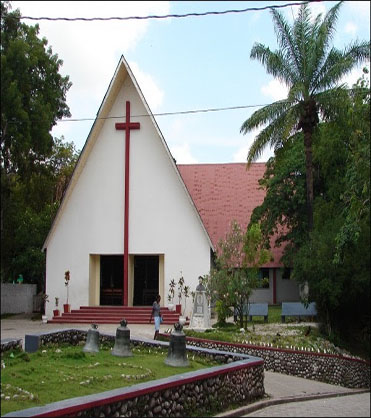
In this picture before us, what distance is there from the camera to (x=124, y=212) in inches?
1013

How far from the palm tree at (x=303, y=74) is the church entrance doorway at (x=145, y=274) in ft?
24.9

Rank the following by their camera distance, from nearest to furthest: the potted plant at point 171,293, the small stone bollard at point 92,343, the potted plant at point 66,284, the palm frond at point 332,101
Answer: the small stone bollard at point 92,343 → the palm frond at point 332,101 → the potted plant at point 66,284 → the potted plant at point 171,293

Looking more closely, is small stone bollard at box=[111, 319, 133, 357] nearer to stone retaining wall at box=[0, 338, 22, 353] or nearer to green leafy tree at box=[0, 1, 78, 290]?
stone retaining wall at box=[0, 338, 22, 353]

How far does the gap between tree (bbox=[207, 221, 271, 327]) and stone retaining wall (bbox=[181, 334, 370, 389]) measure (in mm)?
3008

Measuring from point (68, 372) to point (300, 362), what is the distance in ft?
25.3

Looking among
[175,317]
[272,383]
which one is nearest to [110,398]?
[272,383]

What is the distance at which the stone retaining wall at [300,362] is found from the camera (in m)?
16.3

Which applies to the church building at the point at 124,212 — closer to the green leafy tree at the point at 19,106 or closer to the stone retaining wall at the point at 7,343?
the stone retaining wall at the point at 7,343

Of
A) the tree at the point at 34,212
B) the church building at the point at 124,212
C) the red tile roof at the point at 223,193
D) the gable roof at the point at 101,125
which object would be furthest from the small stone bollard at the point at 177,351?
the red tile roof at the point at 223,193

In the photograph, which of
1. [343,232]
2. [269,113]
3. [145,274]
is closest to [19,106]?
[343,232]

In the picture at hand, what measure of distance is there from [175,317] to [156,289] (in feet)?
10.8

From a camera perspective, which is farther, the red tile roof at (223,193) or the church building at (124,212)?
the red tile roof at (223,193)

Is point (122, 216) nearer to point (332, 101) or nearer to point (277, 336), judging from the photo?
point (332, 101)

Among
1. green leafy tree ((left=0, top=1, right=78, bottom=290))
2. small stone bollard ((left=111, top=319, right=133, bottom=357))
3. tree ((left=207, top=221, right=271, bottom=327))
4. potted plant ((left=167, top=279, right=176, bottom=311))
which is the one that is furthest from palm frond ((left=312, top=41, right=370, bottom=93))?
green leafy tree ((left=0, top=1, right=78, bottom=290))
